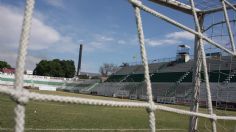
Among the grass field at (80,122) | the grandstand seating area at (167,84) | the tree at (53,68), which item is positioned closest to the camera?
the grass field at (80,122)

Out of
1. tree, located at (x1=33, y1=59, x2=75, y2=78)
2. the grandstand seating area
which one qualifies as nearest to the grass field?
the grandstand seating area

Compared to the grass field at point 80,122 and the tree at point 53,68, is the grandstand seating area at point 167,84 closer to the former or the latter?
the grass field at point 80,122

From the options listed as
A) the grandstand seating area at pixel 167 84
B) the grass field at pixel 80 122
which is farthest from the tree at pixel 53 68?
the grass field at pixel 80 122

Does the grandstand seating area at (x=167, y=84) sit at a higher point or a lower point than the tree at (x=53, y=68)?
lower

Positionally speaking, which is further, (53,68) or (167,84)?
(53,68)

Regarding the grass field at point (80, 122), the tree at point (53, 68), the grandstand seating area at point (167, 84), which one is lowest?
the grass field at point (80, 122)

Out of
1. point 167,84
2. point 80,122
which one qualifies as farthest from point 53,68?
point 80,122

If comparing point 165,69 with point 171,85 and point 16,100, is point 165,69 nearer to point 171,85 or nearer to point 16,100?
point 171,85

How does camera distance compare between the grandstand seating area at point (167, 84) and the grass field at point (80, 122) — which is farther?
the grandstand seating area at point (167, 84)

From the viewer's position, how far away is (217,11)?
19.0 ft

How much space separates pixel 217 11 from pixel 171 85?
4580 cm

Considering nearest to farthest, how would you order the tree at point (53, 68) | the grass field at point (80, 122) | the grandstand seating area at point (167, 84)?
the grass field at point (80, 122) → the grandstand seating area at point (167, 84) → the tree at point (53, 68)

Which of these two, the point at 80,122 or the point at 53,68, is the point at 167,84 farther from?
the point at 53,68

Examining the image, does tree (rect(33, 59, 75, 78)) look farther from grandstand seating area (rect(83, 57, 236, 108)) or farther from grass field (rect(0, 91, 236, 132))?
grass field (rect(0, 91, 236, 132))
